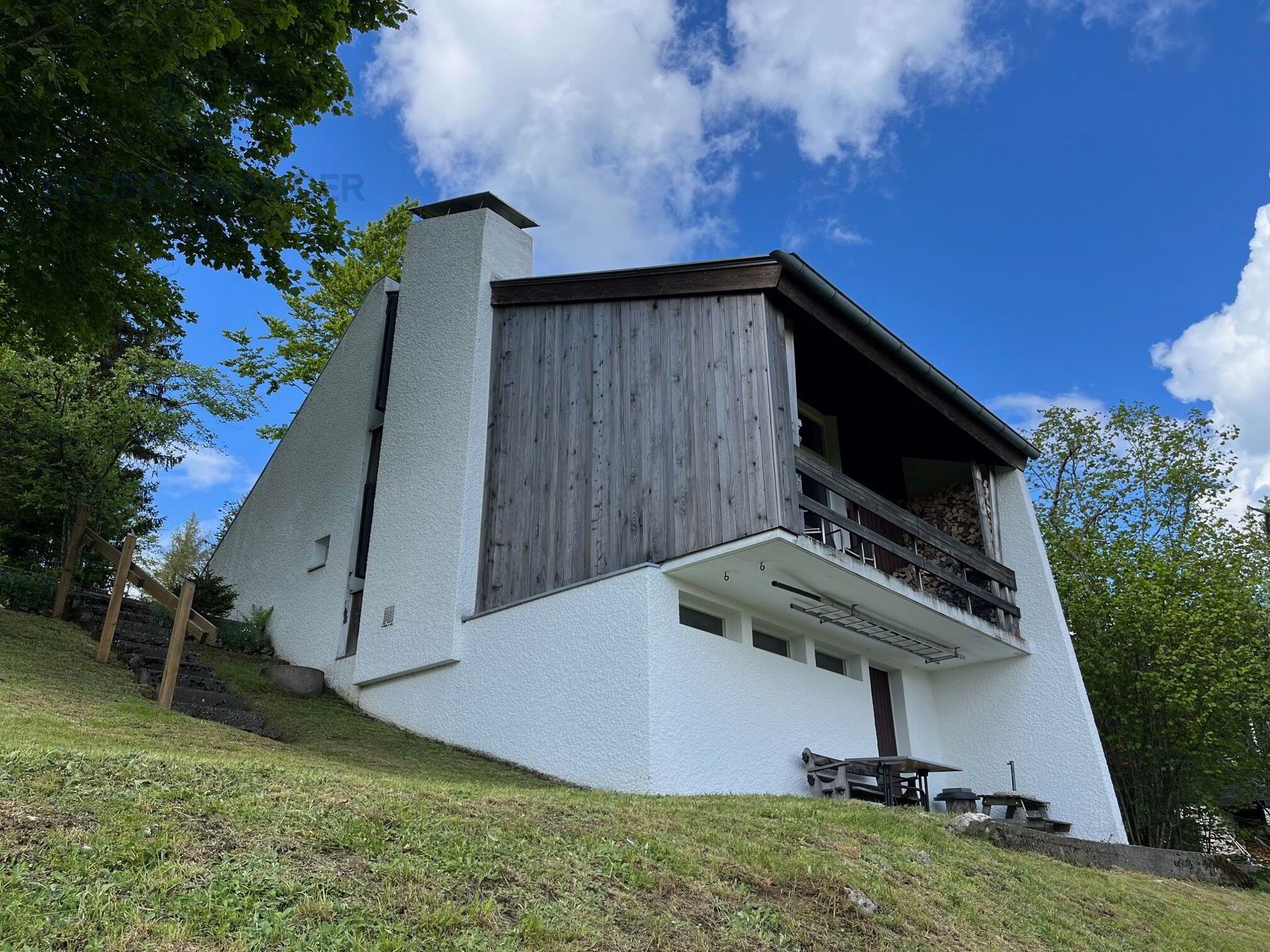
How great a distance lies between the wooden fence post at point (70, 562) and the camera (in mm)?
11633

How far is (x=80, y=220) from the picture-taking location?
981cm

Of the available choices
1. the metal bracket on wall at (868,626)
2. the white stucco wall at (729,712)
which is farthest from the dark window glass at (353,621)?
the metal bracket on wall at (868,626)

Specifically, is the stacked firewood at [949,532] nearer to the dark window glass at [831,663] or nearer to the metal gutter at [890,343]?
the metal gutter at [890,343]

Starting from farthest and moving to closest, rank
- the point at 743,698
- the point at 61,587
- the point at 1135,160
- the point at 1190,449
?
the point at 1190,449 → the point at 1135,160 → the point at 61,587 → the point at 743,698

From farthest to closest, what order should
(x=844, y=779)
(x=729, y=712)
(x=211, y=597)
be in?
(x=211, y=597)
(x=844, y=779)
(x=729, y=712)

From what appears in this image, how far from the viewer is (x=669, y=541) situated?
1006 centimetres

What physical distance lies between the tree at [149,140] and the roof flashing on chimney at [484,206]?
11.1 ft

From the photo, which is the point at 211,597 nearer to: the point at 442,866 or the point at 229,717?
the point at 229,717

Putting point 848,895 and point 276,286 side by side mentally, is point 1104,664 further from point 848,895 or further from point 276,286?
point 276,286

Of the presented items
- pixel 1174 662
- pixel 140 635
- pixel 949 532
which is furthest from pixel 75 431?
pixel 1174 662

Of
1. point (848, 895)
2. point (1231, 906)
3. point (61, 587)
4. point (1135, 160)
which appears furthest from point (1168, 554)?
point (61, 587)

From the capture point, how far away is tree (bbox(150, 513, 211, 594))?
97.8 ft

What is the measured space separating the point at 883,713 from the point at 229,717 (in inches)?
339

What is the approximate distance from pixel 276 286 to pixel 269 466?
7.05 m
